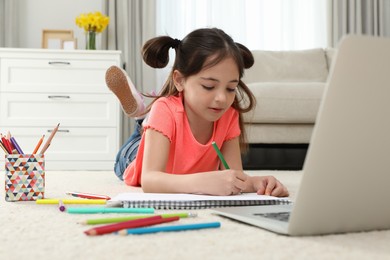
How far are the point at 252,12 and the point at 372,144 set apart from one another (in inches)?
138

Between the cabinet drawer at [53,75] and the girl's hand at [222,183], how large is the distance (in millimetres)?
2336

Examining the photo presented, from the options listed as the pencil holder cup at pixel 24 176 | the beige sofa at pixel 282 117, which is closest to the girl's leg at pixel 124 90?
the pencil holder cup at pixel 24 176

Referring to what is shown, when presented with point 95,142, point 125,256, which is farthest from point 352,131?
point 95,142

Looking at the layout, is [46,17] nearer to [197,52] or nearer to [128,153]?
[128,153]

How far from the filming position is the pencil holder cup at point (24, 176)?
1325 mm

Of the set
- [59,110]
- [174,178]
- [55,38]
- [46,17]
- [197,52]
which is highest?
[46,17]

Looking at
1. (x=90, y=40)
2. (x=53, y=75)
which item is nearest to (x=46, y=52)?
(x=53, y=75)

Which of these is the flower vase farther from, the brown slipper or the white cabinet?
→ the brown slipper

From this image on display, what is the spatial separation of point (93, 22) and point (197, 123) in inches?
87.4

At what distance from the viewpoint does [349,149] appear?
712 millimetres

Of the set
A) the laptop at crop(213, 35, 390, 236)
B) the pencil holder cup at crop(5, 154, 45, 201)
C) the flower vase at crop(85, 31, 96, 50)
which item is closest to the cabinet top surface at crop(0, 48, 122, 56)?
the flower vase at crop(85, 31, 96, 50)

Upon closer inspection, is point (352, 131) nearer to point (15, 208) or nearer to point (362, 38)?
point (362, 38)

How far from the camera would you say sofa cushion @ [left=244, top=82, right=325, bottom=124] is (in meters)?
2.87

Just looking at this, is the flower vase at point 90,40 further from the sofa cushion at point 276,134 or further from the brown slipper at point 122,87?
the brown slipper at point 122,87
